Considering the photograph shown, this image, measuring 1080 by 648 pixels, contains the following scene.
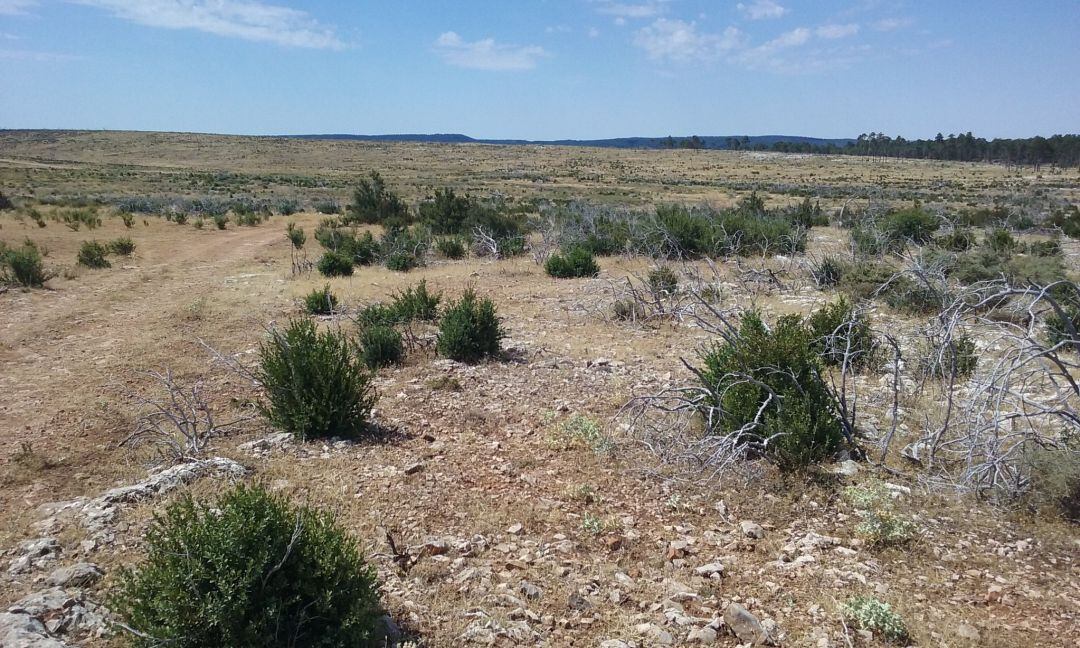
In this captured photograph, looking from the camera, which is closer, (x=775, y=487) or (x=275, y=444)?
(x=775, y=487)

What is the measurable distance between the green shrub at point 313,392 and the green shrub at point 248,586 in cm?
251

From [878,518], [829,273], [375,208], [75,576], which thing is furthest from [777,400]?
[375,208]

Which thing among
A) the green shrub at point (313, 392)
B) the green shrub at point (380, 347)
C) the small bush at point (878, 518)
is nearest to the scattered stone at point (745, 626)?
the small bush at point (878, 518)

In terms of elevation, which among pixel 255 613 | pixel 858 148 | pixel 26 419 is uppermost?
pixel 858 148

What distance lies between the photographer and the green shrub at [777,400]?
4766 mm

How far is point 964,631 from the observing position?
313 cm

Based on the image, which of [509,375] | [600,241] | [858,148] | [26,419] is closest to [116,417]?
[26,419]

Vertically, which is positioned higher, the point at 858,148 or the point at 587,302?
the point at 858,148

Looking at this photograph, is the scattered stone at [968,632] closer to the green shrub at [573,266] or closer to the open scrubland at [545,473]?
the open scrubland at [545,473]

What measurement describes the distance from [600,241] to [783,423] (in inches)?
454

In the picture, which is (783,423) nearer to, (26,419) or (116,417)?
(116,417)

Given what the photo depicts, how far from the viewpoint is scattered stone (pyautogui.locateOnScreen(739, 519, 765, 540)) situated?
13.4 feet

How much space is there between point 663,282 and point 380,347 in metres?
5.01

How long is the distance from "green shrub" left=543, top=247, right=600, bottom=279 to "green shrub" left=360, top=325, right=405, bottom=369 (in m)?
5.91
